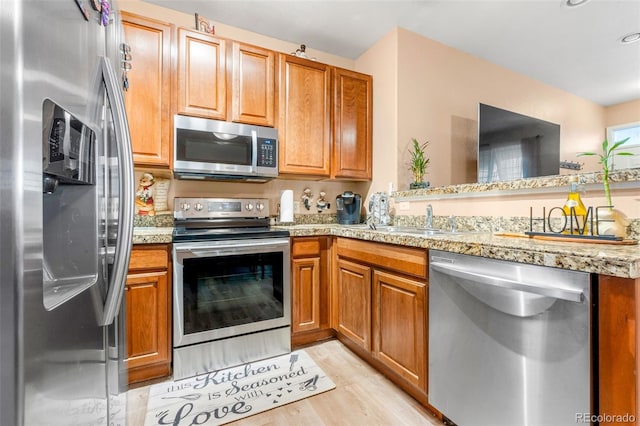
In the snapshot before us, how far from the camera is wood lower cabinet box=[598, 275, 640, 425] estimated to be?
0.79 metres

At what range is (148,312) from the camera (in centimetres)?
173

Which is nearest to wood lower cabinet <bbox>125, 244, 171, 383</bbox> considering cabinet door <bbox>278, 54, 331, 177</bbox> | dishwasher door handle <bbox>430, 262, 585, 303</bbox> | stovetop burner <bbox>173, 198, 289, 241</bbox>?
stovetop burner <bbox>173, 198, 289, 241</bbox>

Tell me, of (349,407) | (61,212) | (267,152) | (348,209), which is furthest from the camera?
(348,209)

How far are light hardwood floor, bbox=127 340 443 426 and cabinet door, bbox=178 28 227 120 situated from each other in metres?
1.85

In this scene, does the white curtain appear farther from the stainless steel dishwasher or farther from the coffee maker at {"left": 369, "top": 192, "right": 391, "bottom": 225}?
the stainless steel dishwasher

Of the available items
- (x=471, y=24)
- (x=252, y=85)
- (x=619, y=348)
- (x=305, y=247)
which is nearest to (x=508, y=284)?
(x=619, y=348)

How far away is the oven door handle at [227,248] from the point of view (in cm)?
177

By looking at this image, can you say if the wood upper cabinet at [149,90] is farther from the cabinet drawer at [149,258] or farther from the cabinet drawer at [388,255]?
the cabinet drawer at [388,255]

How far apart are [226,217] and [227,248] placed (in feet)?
1.59

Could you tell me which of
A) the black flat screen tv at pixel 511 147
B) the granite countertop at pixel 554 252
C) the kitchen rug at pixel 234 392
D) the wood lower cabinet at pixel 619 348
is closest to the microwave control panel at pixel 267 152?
the granite countertop at pixel 554 252

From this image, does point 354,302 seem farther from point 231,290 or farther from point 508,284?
point 508,284

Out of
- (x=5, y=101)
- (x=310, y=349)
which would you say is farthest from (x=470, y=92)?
(x=5, y=101)

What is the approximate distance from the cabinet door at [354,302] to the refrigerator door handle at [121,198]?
1.39 meters

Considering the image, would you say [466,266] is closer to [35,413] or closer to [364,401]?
[364,401]
